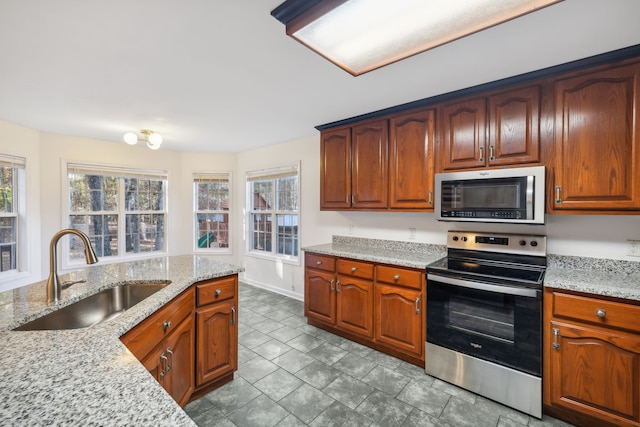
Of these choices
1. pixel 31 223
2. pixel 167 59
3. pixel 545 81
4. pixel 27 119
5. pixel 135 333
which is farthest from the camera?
pixel 31 223

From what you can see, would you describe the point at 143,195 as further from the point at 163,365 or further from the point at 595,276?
the point at 595,276

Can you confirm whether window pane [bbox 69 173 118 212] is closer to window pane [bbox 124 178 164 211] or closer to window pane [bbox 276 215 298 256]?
window pane [bbox 124 178 164 211]

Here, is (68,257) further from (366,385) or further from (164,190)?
(366,385)

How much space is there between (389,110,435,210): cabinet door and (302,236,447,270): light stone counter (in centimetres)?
47

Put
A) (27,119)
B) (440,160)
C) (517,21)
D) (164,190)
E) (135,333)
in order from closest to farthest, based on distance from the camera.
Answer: (135,333) → (517,21) → (440,160) → (27,119) → (164,190)

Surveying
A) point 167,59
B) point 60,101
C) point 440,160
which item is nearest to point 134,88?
point 167,59

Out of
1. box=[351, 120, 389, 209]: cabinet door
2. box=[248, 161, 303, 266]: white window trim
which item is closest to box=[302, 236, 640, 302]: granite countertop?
box=[351, 120, 389, 209]: cabinet door

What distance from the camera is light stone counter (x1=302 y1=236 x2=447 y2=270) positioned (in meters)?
2.54

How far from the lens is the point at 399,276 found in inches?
98.8

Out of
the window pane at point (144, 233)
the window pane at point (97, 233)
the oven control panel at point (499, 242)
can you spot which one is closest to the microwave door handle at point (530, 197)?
the oven control panel at point (499, 242)

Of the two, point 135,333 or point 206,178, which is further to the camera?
point 206,178

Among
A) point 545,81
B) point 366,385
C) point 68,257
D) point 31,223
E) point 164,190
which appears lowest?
point 366,385

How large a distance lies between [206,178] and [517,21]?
15.5 ft

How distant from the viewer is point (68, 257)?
3996 millimetres
